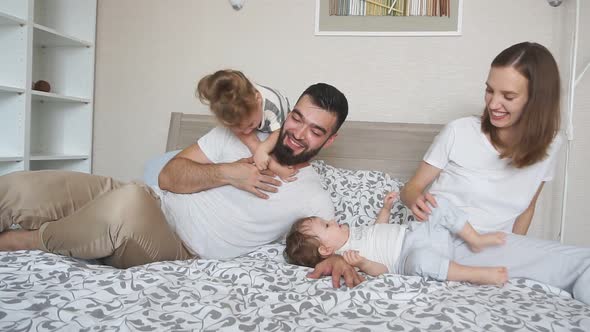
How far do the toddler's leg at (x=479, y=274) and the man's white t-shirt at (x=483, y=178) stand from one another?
0.88 feet

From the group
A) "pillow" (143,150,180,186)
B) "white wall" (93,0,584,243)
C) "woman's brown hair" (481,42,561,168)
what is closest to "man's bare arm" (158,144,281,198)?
"pillow" (143,150,180,186)

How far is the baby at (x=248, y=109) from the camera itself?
1650 millimetres

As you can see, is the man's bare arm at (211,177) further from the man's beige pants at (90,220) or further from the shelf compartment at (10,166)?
the shelf compartment at (10,166)

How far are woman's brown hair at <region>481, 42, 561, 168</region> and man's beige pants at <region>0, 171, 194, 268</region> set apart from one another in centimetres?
118

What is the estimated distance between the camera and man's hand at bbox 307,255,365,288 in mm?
1354

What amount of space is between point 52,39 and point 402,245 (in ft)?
7.68

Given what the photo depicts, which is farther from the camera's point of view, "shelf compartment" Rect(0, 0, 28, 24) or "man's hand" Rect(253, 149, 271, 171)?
"shelf compartment" Rect(0, 0, 28, 24)

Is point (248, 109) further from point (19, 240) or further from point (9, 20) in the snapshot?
point (9, 20)

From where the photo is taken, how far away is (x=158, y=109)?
2.89m

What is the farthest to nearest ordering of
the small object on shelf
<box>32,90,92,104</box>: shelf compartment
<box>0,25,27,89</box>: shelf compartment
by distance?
the small object on shelf
<box>32,90,92,104</box>: shelf compartment
<box>0,25,27,89</box>: shelf compartment

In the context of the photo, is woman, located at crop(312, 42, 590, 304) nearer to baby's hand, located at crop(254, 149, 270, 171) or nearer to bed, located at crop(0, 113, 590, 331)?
bed, located at crop(0, 113, 590, 331)

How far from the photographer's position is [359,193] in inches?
82.1

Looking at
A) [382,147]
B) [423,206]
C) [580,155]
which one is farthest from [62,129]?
[580,155]

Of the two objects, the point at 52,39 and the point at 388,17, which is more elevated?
the point at 388,17
